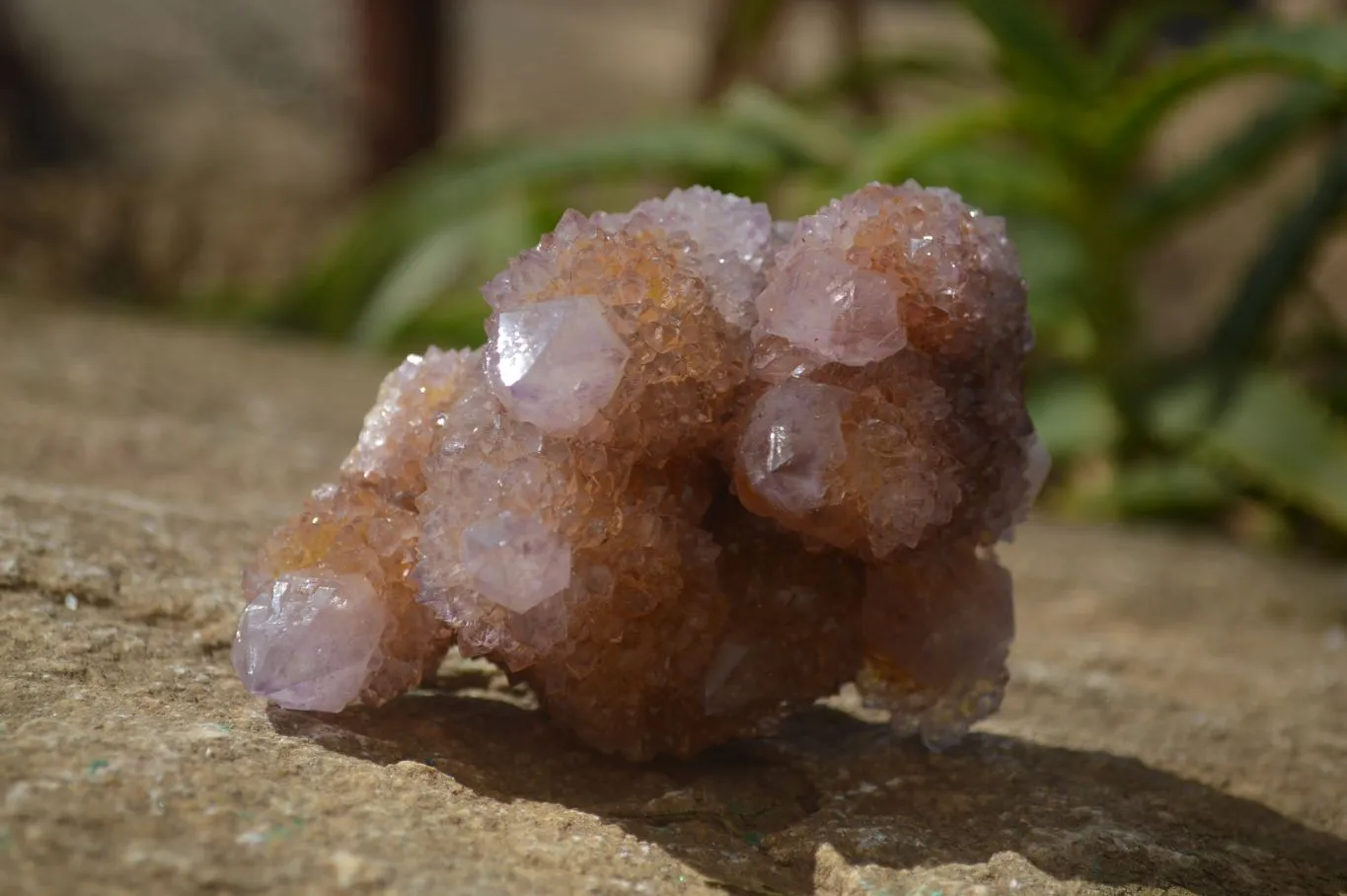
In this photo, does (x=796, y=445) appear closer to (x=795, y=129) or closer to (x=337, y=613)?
(x=337, y=613)

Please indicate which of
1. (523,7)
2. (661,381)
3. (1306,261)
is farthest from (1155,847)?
(523,7)

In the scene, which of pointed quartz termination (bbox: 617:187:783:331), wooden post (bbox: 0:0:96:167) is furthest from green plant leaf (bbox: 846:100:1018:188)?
wooden post (bbox: 0:0:96:167)

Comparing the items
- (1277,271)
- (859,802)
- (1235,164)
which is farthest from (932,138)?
(859,802)

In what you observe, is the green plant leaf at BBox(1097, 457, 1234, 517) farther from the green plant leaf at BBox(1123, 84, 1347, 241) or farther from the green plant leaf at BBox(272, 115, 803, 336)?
the green plant leaf at BBox(272, 115, 803, 336)

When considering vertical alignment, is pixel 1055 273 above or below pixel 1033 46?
below

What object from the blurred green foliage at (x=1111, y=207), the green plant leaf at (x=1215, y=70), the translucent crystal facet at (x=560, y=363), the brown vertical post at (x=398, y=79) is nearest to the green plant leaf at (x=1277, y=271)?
the blurred green foliage at (x=1111, y=207)
